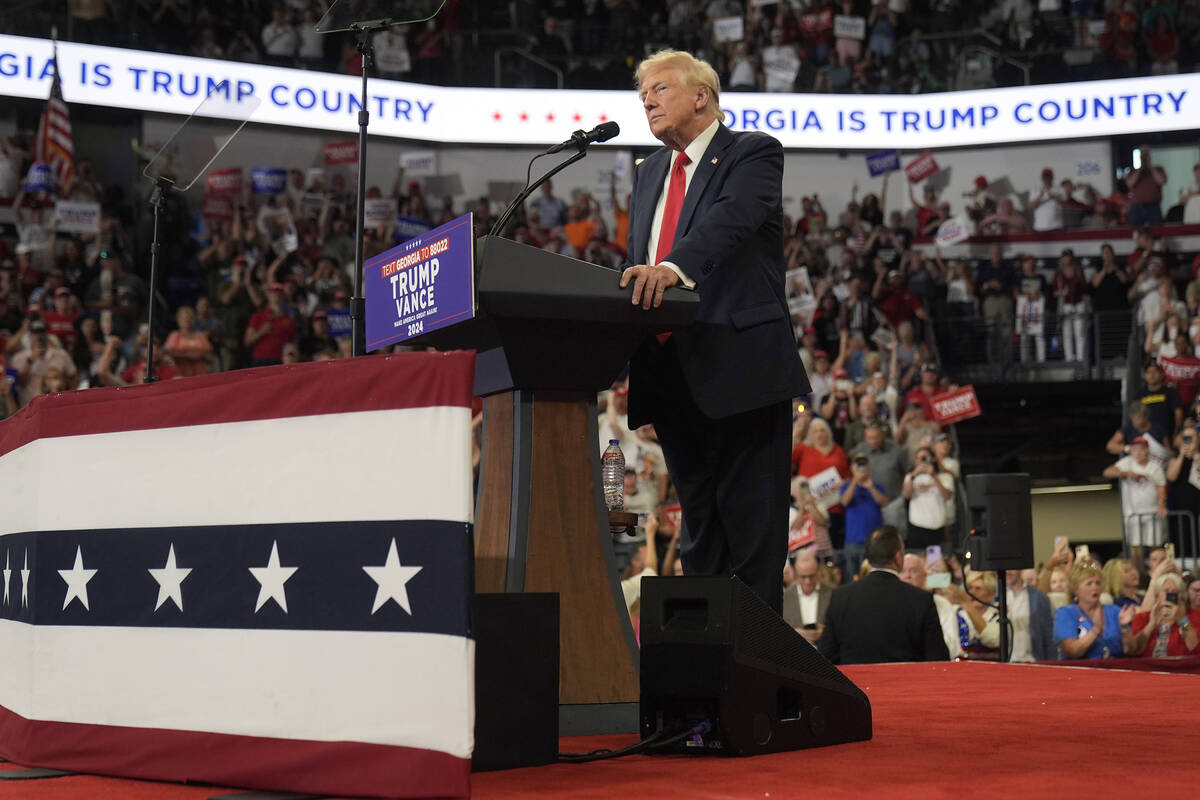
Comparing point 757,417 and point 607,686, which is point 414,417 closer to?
point 607,686

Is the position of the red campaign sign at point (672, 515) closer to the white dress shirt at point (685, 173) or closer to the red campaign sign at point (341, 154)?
the white dress shirt at point (685, 173)

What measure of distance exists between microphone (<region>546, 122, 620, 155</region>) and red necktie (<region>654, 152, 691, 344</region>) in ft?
0.76

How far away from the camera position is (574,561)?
8.46 feet

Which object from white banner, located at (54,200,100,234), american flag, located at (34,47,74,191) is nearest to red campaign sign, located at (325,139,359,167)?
american flag, located at (34,47,74,191)

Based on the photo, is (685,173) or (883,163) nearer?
(685,173)


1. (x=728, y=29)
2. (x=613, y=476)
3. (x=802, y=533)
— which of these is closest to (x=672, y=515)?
(x=802, y=533)

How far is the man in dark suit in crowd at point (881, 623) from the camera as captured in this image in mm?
5145

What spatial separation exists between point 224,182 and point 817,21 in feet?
23.7

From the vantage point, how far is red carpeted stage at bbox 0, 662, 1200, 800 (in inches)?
79.2

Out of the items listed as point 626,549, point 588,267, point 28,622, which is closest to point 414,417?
point 588,267

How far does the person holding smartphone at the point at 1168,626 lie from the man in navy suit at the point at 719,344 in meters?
4.32

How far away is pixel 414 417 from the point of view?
79.7 inches

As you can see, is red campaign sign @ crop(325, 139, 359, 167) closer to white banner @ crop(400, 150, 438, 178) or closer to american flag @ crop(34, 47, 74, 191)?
white banner @ crop(400, 150, 438, 178)

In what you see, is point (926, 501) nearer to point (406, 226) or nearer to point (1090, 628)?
point (1090, 628)
